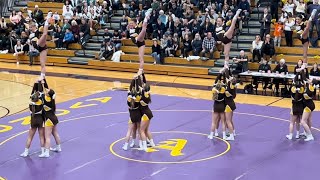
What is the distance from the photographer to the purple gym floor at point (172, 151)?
13961mm

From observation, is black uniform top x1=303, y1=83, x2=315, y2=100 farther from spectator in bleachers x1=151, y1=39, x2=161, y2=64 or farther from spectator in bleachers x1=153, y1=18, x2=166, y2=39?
spectator in bleachers x1=153, y1=18, x2=166, y2=39

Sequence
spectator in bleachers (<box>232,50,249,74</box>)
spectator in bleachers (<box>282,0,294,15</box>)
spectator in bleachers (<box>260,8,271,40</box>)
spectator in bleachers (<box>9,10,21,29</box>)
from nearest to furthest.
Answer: spectator in bleachers (<box>232,50,249,74</box>), spectator in bleachers (<box>260,8,271,40</box>), spectator in bleachers (<box>282,0,294,15</box>), spectator in bleachers (<box>9,10,21,29</box>)

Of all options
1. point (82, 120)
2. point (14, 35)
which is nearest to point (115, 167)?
point (82, 120)

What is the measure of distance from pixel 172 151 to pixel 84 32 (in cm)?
2023

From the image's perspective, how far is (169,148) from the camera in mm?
16047

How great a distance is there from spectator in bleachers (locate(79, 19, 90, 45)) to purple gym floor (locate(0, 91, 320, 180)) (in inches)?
551

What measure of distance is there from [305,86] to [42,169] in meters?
8.20

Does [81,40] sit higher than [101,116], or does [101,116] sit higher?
[81,40]

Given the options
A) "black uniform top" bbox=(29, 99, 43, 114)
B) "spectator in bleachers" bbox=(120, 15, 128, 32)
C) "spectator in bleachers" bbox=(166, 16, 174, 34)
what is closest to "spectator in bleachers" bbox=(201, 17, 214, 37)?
"spectator in bleachers" bbox=(166, 16, 174, 34)

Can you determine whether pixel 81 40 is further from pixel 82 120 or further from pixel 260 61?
pixel 82 120

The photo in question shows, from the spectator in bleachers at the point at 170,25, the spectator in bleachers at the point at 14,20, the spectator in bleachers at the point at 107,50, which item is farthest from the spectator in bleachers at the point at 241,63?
the spectator in bleachers at the point at 14,20

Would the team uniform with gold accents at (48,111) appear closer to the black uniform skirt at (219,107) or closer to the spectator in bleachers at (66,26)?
the black uniform skirt at (219,107)

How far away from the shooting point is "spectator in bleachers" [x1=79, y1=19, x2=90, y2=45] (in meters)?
34.4

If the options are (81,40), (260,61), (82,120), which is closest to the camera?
(82,120)
